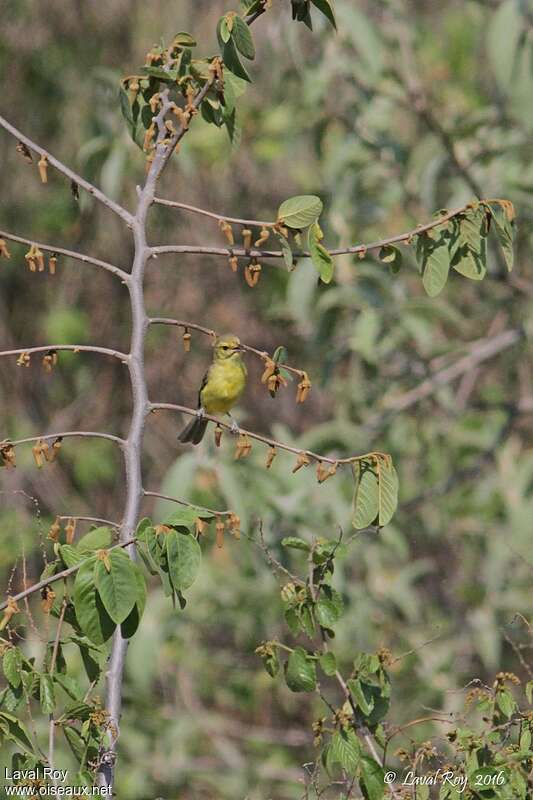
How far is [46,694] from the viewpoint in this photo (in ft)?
5.98

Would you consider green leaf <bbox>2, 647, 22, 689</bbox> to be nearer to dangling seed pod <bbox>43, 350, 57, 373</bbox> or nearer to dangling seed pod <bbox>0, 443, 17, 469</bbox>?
dangling seed pod <bbox>0, 443, 17, 469</bbox>

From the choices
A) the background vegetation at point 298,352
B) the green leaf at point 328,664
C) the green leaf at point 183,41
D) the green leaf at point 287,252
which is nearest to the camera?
the green leaf at point 287,252

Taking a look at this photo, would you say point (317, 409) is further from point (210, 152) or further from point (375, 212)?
point (375, 212)

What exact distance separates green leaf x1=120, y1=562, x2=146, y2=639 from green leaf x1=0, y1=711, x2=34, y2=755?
0.73 feet

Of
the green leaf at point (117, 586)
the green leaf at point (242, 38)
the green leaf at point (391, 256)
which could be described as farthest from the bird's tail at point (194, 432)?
the green leaf at point (117, 586)

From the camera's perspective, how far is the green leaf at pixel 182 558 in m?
1.80

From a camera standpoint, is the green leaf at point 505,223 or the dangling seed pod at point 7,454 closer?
the dangling seed pod at point 7,454

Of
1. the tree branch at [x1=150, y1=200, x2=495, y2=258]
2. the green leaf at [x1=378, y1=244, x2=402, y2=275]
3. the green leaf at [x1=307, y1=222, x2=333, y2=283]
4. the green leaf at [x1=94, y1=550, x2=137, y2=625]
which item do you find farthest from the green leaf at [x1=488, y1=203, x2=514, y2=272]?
the green leaf at [x1=94, y1=550, x2=137, y2=625]

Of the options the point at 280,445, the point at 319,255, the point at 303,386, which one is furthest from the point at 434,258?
the point at 280,445

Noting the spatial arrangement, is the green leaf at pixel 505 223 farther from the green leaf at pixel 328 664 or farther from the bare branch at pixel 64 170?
the green leaf at pixel 328 664

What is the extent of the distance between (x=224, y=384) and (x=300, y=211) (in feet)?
5.97

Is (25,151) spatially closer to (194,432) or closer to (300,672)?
(300,672)

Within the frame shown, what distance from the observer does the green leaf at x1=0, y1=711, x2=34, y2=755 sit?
1.82m

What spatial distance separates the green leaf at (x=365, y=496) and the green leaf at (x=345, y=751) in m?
0.36
